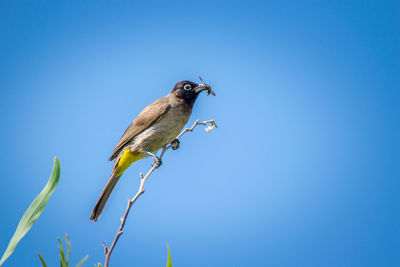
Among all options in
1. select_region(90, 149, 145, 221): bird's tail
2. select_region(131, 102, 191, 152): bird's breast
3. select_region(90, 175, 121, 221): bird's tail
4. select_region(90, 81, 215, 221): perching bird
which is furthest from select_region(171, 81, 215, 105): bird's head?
select_region(90, 175, 121, 221): bird's tail

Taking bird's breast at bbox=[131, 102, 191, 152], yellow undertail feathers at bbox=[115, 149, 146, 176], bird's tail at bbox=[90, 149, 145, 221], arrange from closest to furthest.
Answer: bird's tail at bbox=[90, 149, 145, 221]
yellow undertail feathers at bbox=[115, 149, 146, 176]
bird's breast at bbox=[131, 102, 191, 152]

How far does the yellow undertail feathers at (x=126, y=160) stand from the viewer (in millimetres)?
4336

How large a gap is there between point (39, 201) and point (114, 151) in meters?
3.18

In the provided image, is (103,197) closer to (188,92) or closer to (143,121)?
(143,121)

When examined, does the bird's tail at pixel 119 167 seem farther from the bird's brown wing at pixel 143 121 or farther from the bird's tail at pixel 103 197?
the bird's brown wing at pixel 143 121

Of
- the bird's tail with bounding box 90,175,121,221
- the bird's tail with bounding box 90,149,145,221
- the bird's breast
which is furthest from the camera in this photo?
the bird's breast

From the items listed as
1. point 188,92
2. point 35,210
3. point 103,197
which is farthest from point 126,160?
point 35,210

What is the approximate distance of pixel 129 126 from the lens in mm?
4871

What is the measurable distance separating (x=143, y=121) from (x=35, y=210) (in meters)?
3.37

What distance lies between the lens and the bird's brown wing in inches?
177

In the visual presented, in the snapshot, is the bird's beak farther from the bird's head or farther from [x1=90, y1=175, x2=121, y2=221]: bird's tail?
[x1=90, y1=175, x2=121, y2=221]: bird's tail

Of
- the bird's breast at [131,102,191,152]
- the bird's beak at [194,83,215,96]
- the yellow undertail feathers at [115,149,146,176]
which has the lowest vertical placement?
the yellow undertail feathers at [115,149,146,176]

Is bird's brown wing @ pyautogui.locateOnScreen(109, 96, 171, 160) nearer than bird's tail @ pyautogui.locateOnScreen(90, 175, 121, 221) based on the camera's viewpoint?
No

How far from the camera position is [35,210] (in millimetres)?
1301
